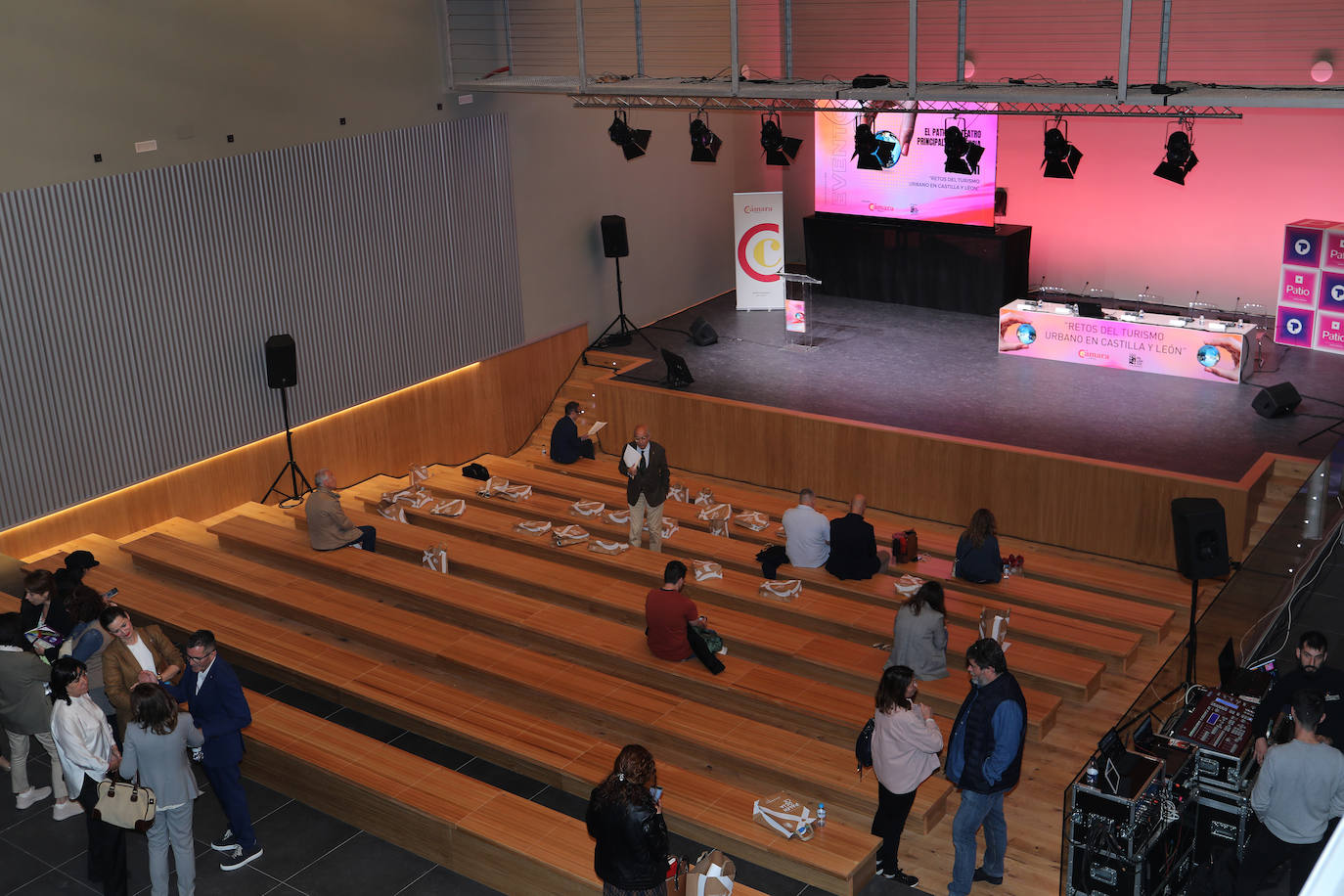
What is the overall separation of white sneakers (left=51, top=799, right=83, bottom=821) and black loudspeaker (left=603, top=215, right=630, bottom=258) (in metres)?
9.51

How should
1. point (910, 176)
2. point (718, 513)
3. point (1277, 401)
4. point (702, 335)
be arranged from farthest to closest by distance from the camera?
point (910, 176) < point (702, 335) < point (1277, 401) < point (718, 513)

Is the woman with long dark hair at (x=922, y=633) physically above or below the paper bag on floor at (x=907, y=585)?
above

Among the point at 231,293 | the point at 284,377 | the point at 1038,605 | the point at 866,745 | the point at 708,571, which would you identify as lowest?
the point at 1038,605

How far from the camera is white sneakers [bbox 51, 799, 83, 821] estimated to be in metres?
6.98

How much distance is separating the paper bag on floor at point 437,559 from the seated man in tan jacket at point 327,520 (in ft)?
2.16

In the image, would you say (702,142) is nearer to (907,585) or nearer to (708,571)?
(708,571)

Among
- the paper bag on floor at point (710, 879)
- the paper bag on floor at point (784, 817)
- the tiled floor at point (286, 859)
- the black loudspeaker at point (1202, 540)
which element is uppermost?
the black loudspeaker at point (1202, 540)

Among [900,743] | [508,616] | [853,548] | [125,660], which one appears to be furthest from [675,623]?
[125,660]

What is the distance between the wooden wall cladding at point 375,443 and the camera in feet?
36.4

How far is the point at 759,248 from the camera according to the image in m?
16.0

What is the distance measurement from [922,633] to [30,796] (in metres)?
5.35

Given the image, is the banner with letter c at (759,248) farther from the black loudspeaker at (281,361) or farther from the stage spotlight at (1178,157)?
the black loudspeaker at (281,361)

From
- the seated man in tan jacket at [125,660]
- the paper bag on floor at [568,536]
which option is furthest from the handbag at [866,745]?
the paper bag on floor at [568,536]

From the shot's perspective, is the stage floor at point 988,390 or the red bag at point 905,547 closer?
the red bag at point 905,547
